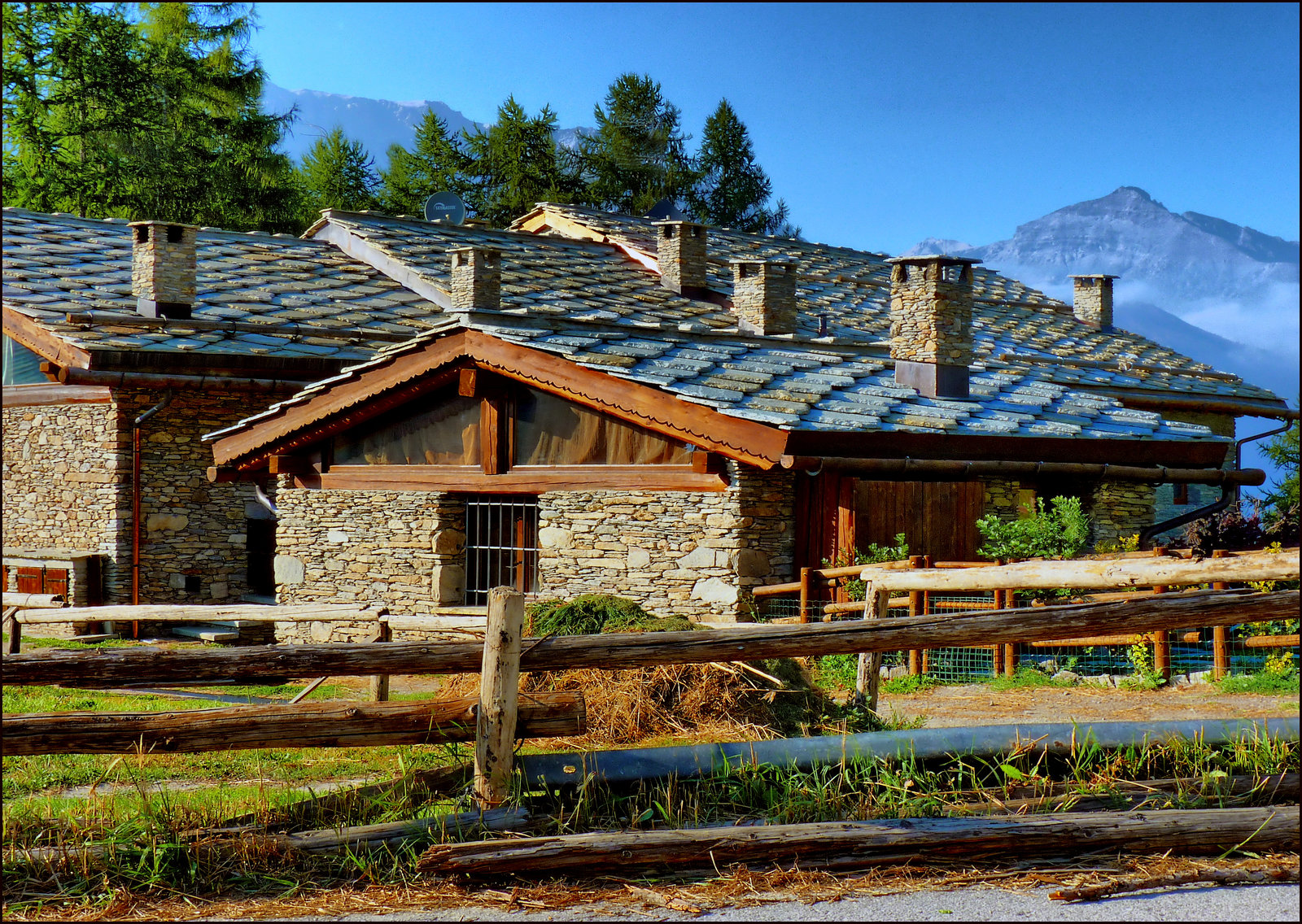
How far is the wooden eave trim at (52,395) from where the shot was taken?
15.7 metres

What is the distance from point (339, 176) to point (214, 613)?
3316 centimetres

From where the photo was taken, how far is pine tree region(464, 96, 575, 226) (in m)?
39.9

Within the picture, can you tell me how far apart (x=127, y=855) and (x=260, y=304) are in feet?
45.2

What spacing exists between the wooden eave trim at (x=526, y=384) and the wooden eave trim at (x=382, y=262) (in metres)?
4.10

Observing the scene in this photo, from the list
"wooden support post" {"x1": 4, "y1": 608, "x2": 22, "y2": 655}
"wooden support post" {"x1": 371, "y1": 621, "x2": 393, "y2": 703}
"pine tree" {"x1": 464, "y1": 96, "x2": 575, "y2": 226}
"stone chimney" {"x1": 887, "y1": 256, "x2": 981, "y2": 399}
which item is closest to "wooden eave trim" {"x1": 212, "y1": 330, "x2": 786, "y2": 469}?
"wooden support post" {"x1": 371, "y1": 621, "x2": 393, "y2": 703}

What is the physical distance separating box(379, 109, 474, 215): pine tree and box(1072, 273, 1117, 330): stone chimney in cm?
2089

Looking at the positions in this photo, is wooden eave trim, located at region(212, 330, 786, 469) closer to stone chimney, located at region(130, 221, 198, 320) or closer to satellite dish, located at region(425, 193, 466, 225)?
stone chimney, located at region(130, 221, 198, 320)

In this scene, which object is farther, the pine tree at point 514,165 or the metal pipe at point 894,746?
the pine tree at point 514,165

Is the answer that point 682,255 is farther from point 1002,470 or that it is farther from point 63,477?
point 63,477

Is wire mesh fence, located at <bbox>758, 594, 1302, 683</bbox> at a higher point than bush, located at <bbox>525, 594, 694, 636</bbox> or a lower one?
lower

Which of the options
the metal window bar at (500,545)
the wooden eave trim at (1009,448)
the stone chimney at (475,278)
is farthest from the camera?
the stone chimney at (475,278)

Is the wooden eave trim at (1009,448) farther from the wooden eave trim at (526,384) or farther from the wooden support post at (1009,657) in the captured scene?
the wooden support post at (1009,657)

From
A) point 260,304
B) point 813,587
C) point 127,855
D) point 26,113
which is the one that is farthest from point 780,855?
point 26,113

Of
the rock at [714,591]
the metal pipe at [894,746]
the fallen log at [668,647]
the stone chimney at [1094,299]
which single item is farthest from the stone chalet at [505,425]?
the fallen log at [668,647]
